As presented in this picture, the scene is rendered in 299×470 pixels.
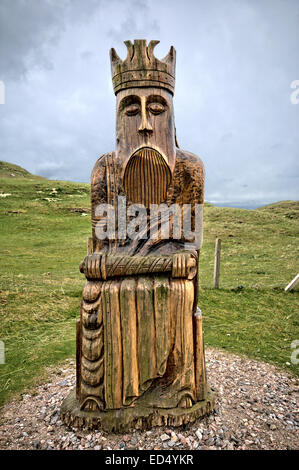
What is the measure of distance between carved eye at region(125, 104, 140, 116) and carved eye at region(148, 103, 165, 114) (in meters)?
0.14

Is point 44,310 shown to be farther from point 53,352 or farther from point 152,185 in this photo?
point 152,185

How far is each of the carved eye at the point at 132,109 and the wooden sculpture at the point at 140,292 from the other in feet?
0.04

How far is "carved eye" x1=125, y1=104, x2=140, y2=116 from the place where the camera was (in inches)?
137

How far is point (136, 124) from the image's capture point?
3461mm

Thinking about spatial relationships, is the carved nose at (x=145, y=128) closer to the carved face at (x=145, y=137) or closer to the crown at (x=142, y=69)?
the carved face at (x=145, y=137)

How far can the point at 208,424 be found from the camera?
3436 millimetres

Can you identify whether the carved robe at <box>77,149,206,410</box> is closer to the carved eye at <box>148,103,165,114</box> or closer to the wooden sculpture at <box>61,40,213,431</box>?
the wooden sculpture at <box>61,40,213,431</box>

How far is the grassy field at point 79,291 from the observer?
5.69 m

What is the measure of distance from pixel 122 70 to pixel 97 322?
9.63 ft

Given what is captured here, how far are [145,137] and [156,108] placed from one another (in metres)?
0.36

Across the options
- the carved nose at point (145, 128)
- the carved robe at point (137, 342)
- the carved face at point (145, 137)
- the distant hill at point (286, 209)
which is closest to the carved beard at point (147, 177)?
the carved face at point (145, 137)

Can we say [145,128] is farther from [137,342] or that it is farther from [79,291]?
[79,291]

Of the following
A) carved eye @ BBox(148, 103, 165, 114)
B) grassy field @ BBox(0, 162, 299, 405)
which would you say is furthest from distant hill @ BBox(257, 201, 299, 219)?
carved eye @ BBox(148, 103, 165, 114)

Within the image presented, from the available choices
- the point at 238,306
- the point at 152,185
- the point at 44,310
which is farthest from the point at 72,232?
the point at 152,185
